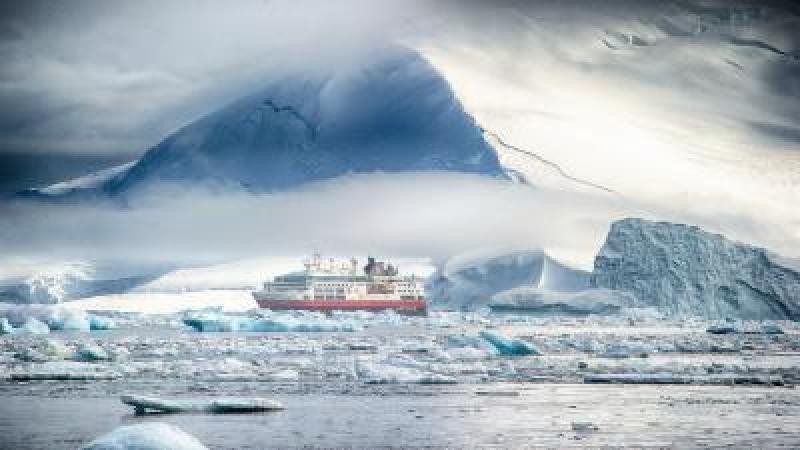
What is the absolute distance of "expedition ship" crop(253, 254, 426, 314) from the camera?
95.4 m

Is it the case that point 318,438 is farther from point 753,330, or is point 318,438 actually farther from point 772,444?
point 753,330

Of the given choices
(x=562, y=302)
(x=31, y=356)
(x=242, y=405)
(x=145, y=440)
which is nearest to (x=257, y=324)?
(x=562, y=302)

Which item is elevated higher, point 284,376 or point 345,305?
point 345,305

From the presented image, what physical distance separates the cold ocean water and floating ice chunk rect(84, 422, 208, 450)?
301 cm

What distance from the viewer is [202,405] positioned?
2286cm

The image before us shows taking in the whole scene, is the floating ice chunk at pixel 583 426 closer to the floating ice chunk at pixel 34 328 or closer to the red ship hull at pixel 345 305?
the floating ice chunk at pixel 34 328

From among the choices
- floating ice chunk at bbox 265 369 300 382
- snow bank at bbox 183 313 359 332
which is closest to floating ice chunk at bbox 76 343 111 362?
floating ice chunk at bbox 265 369 300 382

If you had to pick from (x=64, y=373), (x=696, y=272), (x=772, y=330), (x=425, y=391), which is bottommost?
(x=425, y=391)

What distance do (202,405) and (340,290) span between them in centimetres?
7516

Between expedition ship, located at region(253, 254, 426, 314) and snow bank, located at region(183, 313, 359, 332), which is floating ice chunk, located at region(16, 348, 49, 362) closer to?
snow bank, located at region(183, 313, 359, 332)

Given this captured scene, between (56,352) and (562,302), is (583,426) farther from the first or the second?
(562,302)

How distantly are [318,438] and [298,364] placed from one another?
45.1ft

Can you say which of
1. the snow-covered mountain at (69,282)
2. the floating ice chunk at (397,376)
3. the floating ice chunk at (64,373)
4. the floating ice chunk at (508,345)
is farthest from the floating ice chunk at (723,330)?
the snow-covered mountain at (69,282)

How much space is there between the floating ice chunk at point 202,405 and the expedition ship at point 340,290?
70774 mm
